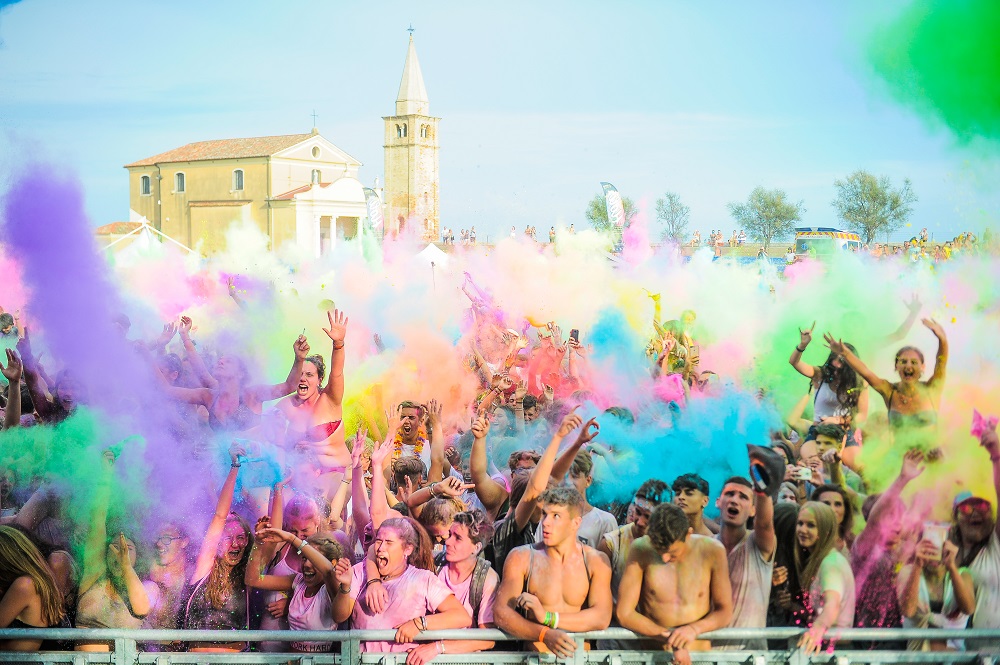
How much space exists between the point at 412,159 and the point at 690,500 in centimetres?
393

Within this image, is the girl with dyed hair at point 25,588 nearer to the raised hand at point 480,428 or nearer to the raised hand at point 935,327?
the raised hand at point 480,428

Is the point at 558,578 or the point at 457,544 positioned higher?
the point at 457,544

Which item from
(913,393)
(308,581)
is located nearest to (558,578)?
(308,581)

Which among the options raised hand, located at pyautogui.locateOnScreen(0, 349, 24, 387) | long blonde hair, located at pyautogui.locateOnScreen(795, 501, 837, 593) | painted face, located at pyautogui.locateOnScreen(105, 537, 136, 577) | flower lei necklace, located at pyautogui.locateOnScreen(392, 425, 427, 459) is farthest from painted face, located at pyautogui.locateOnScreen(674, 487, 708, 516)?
raised hand, located at pyautogui.locateOnScreen(0, 349, 24, 387)

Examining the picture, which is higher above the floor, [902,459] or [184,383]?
[184,383]

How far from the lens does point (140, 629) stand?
413 centimetres

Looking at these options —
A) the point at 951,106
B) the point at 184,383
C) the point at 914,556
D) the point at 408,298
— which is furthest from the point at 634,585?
the point at 408,298

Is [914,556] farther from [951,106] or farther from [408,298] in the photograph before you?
[408,298]

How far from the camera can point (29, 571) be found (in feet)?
14.0

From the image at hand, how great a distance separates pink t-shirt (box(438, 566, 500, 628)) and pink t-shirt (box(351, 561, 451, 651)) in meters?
0.04

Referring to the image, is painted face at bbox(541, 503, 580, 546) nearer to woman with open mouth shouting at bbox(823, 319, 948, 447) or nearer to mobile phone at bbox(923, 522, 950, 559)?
mobile phone at bbox(923, 522, 950, 559)

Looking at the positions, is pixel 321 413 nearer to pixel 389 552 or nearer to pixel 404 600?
pixel 389 552

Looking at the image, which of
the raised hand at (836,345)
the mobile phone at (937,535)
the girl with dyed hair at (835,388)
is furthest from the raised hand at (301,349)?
the mobile phone at (937,535)

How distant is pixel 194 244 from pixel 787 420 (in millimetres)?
4701
